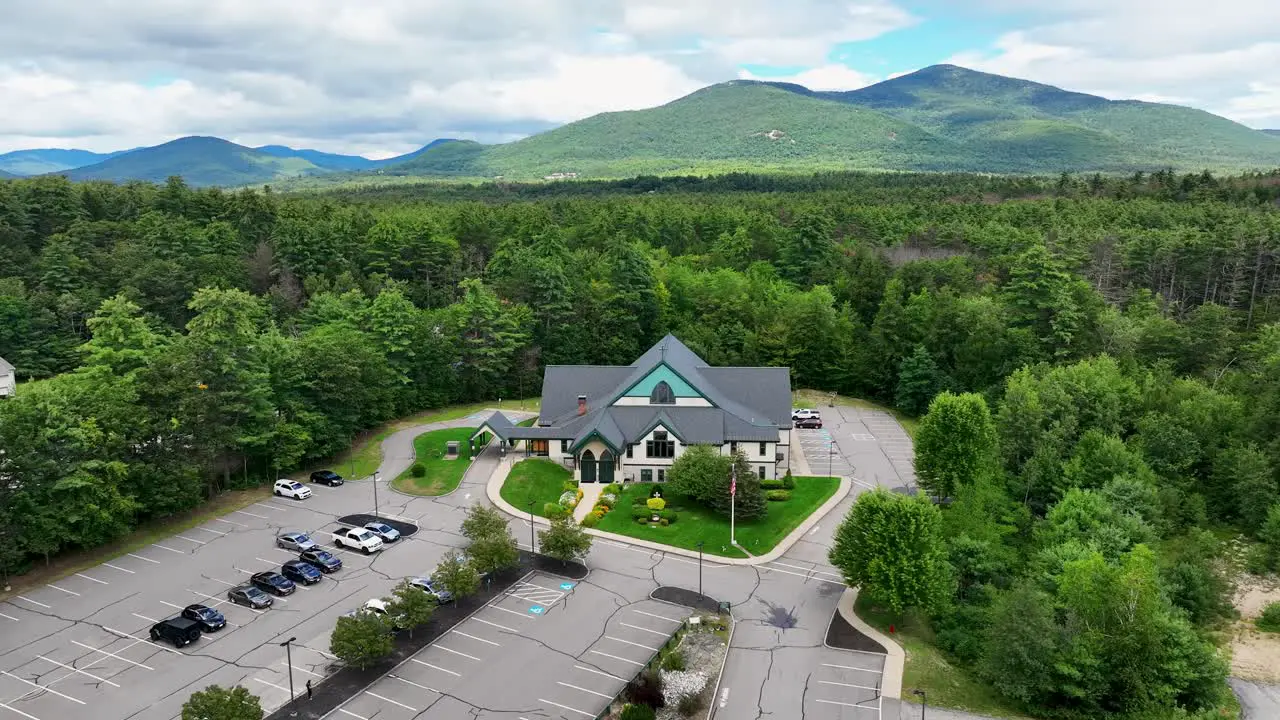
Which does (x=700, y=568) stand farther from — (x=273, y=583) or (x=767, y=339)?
(x=767, y=339)

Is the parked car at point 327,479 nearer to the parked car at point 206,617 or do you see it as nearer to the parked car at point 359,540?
the parked car at point 359,540

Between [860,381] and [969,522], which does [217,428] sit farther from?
[860,381]

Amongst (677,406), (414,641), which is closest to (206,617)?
(414,641)

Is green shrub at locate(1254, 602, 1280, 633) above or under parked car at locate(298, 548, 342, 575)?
under

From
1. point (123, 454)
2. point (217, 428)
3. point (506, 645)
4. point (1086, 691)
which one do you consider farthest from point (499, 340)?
point (1086, 691)

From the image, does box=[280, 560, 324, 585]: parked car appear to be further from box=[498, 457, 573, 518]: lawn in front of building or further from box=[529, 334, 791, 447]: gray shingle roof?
box=[529, 334, 791, 447]: gray shingle roof

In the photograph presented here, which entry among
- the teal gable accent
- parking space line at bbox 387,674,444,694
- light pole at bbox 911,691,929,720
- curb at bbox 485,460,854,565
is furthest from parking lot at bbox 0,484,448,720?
light pole at bbox 911,691,929,720
